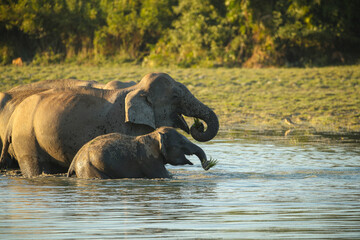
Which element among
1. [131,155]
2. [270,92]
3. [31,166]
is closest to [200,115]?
[131,155]

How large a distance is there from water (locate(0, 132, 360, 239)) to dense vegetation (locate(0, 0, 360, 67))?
574 inches

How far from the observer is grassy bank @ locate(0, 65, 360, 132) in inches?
639

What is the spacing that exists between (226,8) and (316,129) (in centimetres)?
1271

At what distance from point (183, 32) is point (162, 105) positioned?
16871mm

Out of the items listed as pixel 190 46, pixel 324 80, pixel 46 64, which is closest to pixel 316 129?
pixel 324 80

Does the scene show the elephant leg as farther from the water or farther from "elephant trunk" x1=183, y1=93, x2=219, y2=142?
"elephant trunk" x1=183, y1=93, x2=219, y2=142

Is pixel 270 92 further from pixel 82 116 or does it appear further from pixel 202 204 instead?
pixel 202 204

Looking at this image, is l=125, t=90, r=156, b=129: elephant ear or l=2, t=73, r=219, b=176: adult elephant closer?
l=125, t=90, r=156, b=129: elephant ear

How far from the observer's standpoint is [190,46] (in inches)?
1047

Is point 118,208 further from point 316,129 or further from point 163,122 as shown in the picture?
point 316,129

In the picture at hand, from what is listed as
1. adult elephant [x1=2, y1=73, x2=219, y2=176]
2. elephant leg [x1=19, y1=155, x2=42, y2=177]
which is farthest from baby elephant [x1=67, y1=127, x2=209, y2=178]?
elephant leg [x1=19, y1=155, x2=42, y2=177]

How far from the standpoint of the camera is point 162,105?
10.1 m

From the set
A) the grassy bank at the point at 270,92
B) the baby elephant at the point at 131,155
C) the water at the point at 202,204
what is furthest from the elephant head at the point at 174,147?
the grassy bank at the point at 270,92

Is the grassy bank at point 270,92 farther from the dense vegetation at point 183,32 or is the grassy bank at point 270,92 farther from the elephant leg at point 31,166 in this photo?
the elephant leg at point 31,166
